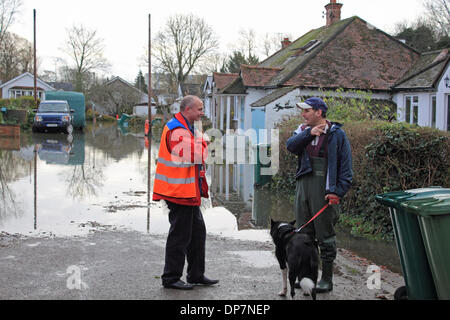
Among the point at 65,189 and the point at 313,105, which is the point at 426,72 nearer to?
the point at 65,189

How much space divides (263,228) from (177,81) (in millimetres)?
52789

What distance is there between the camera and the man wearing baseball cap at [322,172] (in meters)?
5.18

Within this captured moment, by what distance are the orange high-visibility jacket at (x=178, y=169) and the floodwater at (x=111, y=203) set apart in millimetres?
3096

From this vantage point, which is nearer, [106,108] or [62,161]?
[62,161]

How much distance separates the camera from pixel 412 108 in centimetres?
2381

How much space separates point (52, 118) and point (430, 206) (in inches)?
1200

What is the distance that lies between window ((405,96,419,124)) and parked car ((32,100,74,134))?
20.2 metres

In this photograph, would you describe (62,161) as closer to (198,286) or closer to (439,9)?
(198,286)

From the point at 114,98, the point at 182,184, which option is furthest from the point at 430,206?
the point at 114,98

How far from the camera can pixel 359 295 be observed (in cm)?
519

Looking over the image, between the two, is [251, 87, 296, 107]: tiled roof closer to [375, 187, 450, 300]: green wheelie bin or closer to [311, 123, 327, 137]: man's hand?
[311, 123, 327, 137]: man's hand

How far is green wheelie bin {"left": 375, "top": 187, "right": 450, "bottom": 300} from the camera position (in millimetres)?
4395
